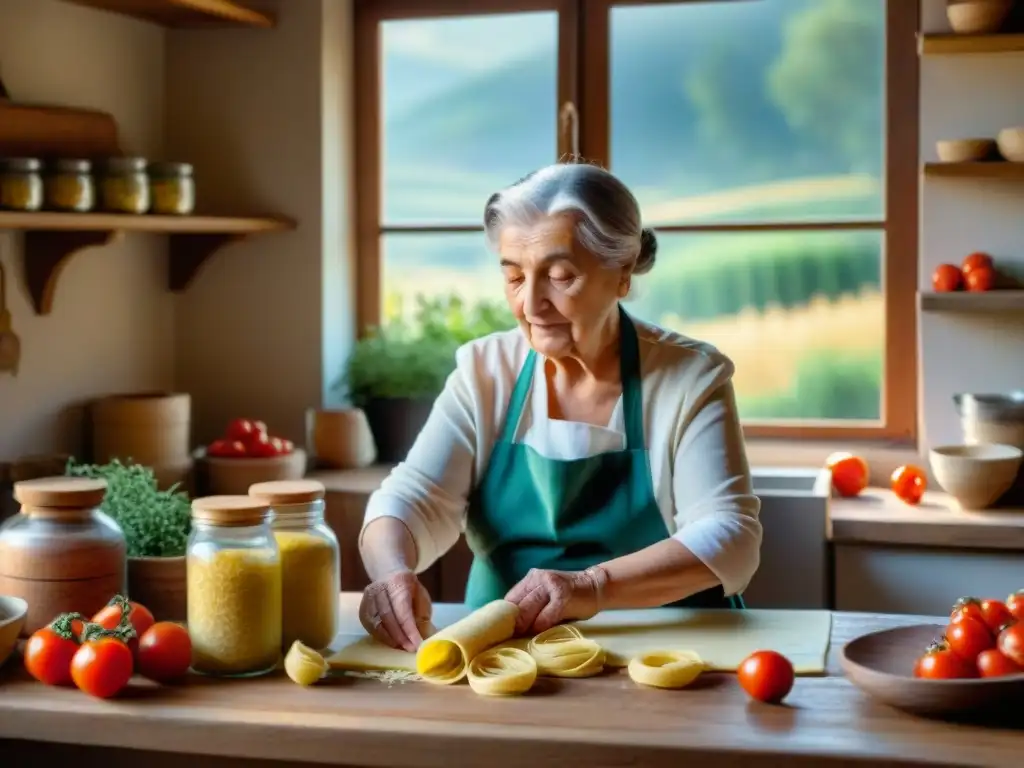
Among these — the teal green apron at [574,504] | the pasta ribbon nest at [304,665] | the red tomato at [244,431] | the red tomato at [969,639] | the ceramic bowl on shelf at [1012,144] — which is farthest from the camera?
the red tomato at [244,431]

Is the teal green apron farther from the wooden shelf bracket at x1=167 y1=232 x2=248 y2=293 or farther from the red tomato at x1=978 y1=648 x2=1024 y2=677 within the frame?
the wooden shelf bracket at x1=167 y1=232 x2=248 y2=293

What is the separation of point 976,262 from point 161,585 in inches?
87.8

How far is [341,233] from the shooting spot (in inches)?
159

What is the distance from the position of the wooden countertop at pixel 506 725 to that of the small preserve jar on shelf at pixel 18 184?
4.77 ft

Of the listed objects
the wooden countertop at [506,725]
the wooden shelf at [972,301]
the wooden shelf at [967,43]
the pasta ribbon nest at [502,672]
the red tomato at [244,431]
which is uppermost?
the wooden shelf at [967,43]

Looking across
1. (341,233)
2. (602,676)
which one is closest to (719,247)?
(341,233)

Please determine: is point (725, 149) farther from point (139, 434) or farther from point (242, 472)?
point (139, 434)

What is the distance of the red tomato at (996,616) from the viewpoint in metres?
1.70

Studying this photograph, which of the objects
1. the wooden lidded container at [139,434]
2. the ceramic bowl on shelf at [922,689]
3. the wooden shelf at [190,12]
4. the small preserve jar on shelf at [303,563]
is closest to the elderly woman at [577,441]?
the small preserve jar on shelf at [303,563]

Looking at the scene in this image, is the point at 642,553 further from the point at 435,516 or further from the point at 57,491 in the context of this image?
the point at 57,491

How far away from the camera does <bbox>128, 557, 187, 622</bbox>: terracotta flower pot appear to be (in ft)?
6.91

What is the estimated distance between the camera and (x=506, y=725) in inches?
64.1

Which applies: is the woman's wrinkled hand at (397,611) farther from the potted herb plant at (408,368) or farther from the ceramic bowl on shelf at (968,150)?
the ceramic bowl on shelf at (968,150)

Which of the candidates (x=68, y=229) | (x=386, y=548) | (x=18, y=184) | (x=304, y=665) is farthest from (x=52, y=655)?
(x=68, y=229)
